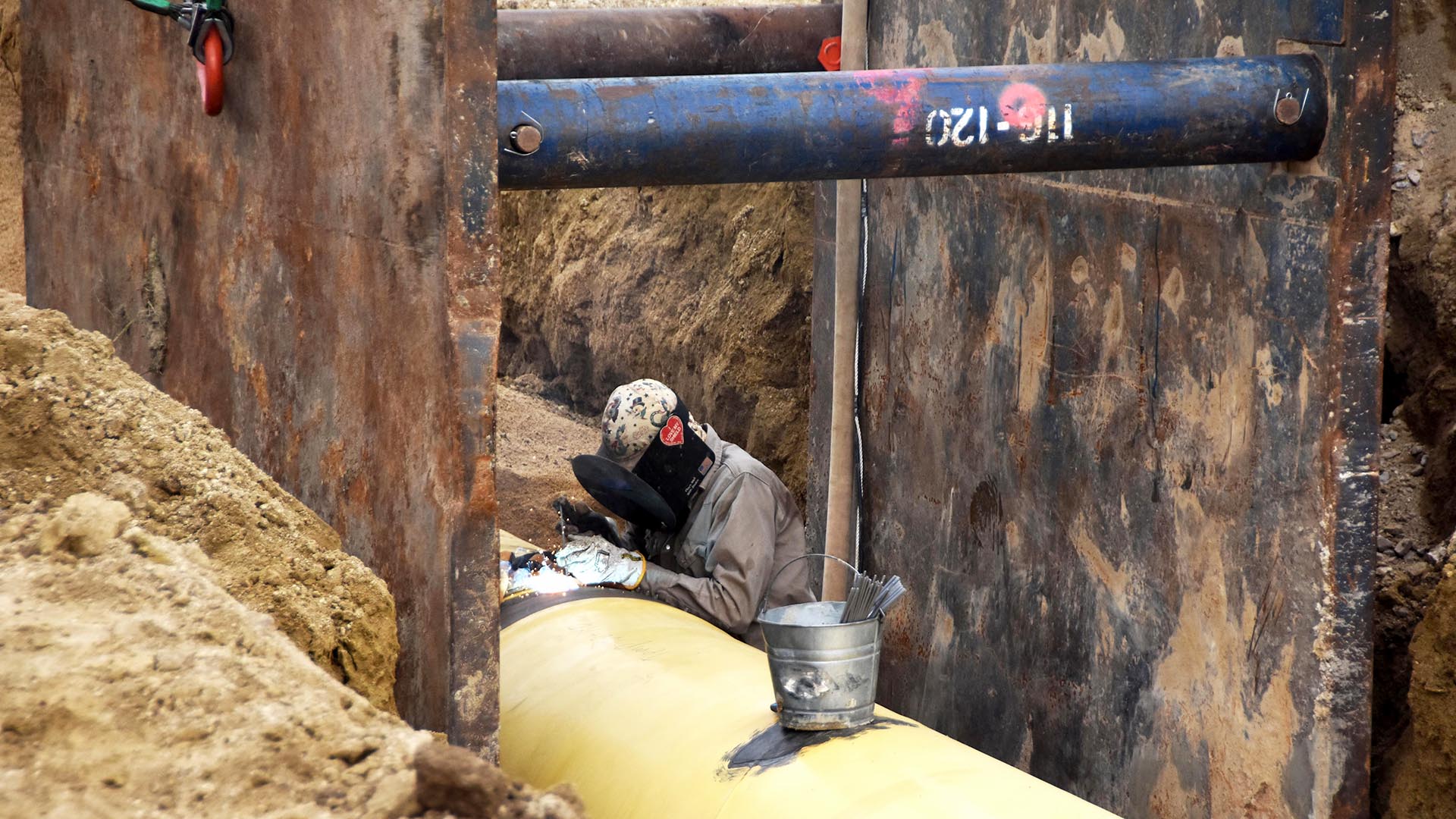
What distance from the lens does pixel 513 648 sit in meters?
4.82

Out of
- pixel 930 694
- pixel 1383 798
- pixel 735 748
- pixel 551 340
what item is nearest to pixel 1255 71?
pixel 1383 798

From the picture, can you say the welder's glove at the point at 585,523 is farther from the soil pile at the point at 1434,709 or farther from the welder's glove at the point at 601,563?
the soil pile at the point at 1434,709

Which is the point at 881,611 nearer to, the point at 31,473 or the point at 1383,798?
the point at 1383,798

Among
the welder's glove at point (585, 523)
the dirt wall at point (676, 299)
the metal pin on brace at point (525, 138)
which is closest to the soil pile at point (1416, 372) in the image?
the metal pin on brace at point (525, 138)

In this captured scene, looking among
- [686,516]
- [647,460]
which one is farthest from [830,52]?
[686,516]

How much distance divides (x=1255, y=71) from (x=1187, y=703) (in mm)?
1729

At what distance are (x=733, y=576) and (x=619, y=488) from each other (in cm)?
53

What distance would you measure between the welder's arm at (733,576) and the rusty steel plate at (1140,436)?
58 centimetres

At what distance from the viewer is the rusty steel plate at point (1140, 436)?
3.54 m

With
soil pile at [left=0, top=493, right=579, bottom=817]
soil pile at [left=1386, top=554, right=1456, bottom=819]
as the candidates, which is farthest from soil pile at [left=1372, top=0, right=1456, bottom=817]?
soil pile at [left=0, top=493, right=579, bottom=817]

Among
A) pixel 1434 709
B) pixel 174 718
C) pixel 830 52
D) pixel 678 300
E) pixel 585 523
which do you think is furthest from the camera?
pixel 678 300

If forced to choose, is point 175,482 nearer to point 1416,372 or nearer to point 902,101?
point 902,101

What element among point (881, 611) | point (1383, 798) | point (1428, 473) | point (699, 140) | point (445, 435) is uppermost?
point (699, 140)

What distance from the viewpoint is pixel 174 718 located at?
183 cm
